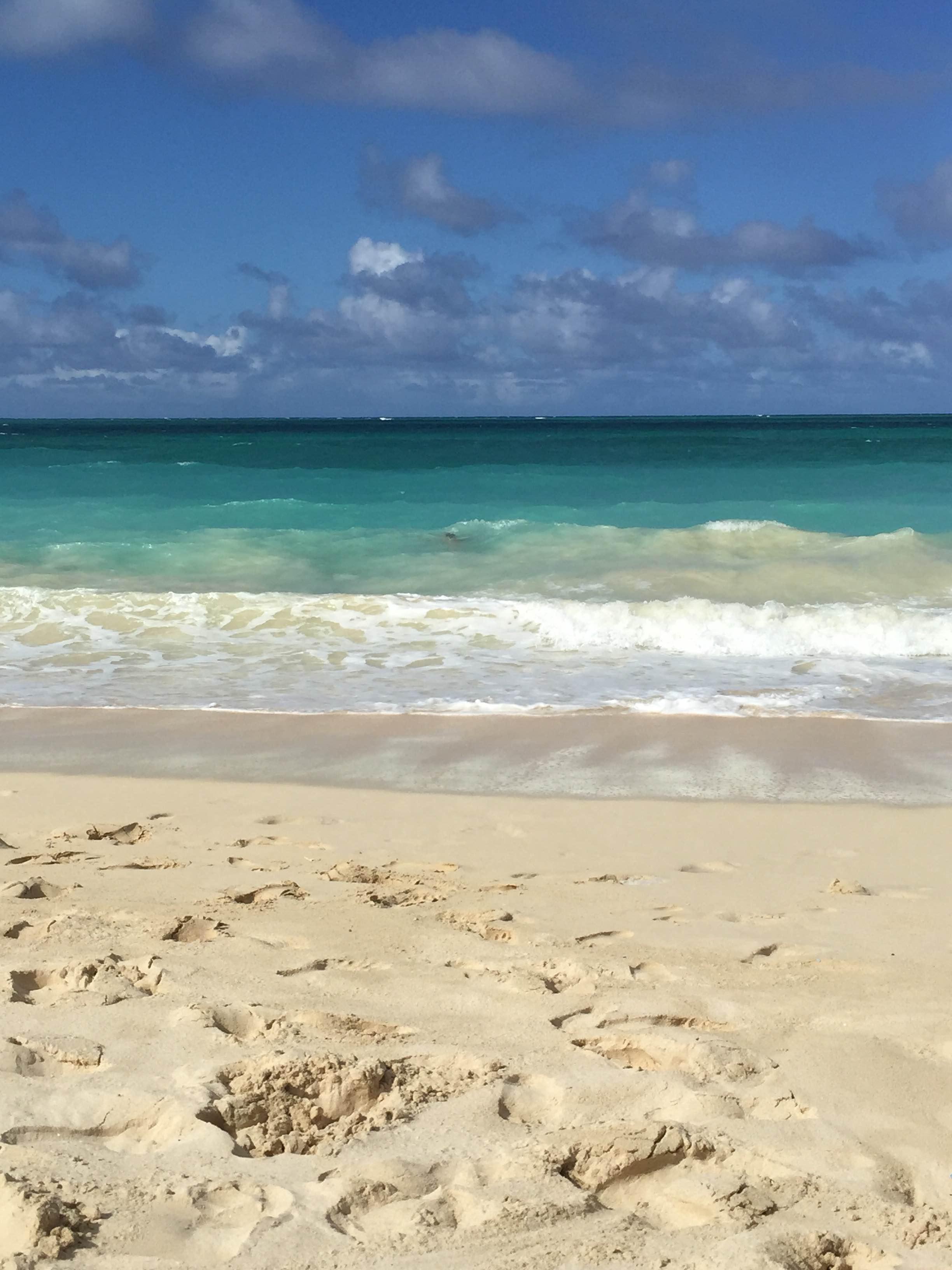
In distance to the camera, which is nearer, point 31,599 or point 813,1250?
point 813,1250

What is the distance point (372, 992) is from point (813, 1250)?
149cm

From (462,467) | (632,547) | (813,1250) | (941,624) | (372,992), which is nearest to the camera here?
(813,1250)

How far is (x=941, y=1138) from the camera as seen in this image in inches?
96.7

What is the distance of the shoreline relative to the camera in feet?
19.3

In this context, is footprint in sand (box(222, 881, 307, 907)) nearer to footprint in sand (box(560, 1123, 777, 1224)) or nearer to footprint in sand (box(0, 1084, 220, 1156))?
footprint in sand (box(0, 1084, 220, 1156))

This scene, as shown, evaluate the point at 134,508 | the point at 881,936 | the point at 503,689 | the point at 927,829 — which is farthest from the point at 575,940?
the point at 134,508

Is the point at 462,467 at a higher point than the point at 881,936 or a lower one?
higher

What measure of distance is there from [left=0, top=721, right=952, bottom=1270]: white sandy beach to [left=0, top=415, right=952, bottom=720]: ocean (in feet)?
10.7

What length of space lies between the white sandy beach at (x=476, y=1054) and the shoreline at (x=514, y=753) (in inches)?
36.9

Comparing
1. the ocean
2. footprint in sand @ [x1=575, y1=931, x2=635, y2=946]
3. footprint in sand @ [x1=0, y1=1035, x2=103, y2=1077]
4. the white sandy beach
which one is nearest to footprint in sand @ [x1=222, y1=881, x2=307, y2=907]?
the white sandy beach

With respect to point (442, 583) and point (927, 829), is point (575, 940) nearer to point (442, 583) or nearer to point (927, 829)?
point (927, 829)

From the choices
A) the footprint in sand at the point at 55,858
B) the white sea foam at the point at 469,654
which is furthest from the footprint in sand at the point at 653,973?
the white sea foam at the point at 469,654

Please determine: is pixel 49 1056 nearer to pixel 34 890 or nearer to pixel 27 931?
pixel 27 931

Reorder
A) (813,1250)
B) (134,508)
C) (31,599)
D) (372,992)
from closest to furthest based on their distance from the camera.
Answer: (813,1250) → (372,992) → (31,599) → (134,508)
